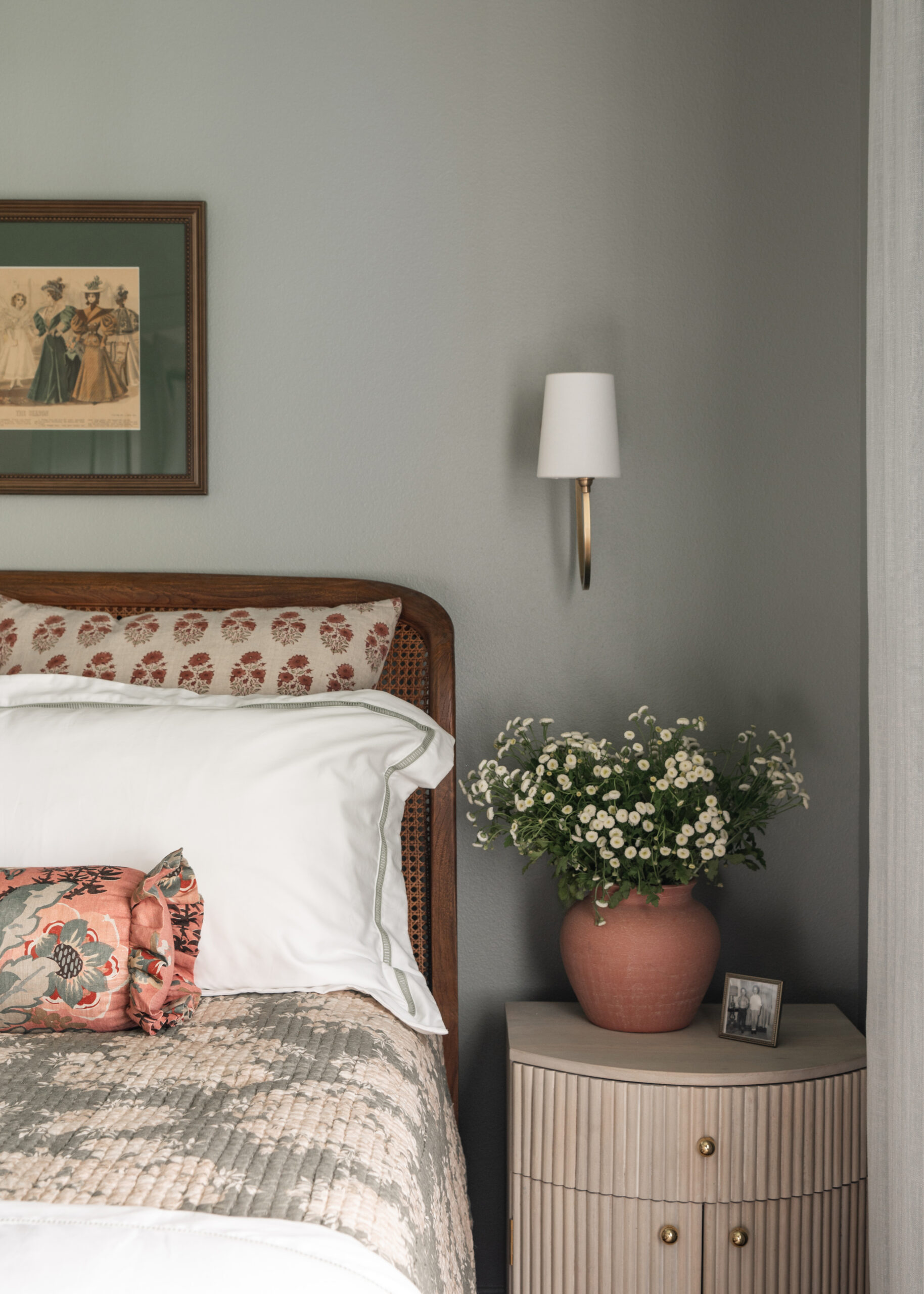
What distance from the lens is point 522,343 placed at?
1957mm

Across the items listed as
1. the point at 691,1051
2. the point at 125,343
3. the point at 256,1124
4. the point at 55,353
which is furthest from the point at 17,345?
the point at 691,1051

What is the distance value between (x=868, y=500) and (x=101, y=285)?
4.74 ft

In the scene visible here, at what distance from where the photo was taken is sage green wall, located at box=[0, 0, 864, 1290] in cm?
193

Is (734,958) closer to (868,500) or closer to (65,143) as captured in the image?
(868,500)

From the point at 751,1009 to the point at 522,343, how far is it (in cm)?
127

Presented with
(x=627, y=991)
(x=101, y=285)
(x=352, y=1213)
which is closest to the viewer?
(x=352, y=1213)

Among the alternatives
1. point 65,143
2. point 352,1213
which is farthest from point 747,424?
point 352,1213

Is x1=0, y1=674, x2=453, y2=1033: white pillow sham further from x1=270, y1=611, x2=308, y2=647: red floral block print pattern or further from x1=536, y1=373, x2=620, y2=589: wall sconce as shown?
x1=536, y1=373, x2=620, y2=589: wall sconce

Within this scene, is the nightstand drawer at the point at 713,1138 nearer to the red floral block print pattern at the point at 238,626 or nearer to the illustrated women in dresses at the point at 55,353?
the red floral block print pattern at the point at 238,626

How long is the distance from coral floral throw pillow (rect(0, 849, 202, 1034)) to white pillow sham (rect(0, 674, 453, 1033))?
12 centimetres

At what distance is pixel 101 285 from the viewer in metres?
1.94

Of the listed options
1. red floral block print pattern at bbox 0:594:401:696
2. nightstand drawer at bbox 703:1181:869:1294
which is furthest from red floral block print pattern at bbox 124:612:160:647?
nightstand drawer at bbox 703:1181:869:1294

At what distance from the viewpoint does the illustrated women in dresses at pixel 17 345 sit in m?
1.95

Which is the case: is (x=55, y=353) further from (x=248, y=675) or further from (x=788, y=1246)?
(x=788, y=1246)
